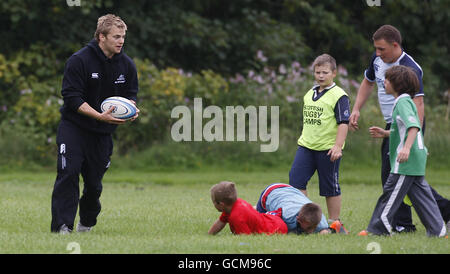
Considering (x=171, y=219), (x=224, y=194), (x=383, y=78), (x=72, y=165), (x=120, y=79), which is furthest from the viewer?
(x=171, y=219)

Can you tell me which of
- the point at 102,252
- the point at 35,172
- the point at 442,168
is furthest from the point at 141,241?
the point at 442,168

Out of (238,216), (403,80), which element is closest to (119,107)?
(238,216)

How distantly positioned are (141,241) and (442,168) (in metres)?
9.38

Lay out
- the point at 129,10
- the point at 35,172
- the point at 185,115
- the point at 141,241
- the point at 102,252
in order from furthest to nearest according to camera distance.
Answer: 1. the point at 129,10
2. the point at 185,115
3. the point at 35,172
4. the point at 141,241
5. the point at 102,252

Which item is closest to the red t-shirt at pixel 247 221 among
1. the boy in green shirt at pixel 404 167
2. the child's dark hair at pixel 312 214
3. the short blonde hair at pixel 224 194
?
the short blonde hair at pixel 224 194

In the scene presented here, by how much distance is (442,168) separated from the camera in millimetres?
14367

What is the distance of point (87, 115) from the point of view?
6.86 m

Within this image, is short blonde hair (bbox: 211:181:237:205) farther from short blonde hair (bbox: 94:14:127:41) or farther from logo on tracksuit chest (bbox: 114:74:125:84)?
short blonde hair (bbox: 94:14:127:41)

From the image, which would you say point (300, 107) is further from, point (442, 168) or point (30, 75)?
point (30, 75)

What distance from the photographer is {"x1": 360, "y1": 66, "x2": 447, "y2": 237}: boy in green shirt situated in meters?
6.66

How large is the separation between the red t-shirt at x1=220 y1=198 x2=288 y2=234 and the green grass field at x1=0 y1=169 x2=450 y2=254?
A: 0.58 feet

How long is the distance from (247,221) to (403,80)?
1.91 metres

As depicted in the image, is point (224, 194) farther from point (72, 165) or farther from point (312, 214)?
point (72, 165)

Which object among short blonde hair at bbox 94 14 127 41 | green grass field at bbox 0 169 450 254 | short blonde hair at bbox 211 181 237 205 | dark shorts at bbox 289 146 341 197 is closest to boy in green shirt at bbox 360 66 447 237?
green grass field at bbox 0 169 450 254
